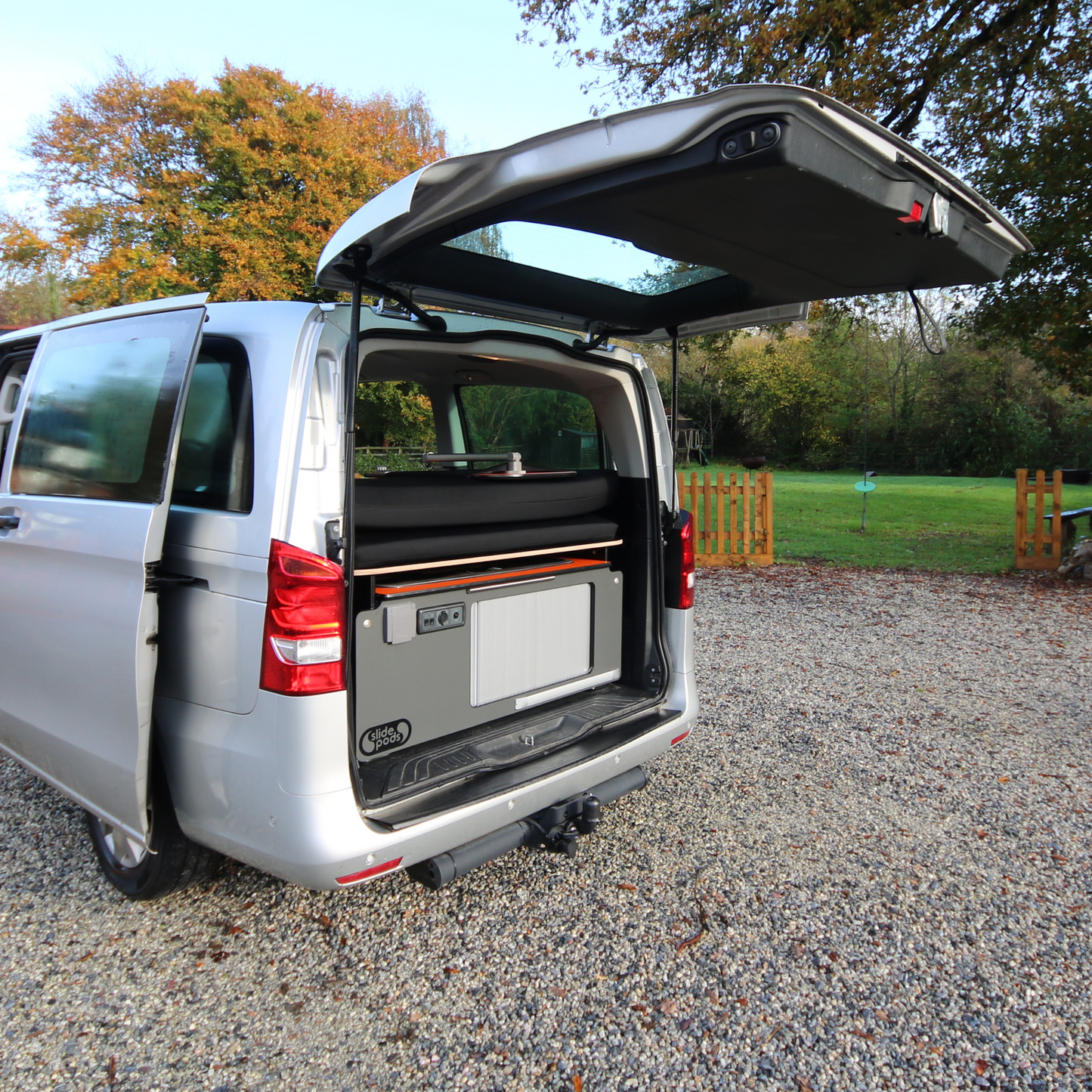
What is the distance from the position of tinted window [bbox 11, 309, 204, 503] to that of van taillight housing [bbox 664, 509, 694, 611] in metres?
1.94

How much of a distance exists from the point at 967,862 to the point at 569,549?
196cm

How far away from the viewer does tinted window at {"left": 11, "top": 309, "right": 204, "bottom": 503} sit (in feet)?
7.01

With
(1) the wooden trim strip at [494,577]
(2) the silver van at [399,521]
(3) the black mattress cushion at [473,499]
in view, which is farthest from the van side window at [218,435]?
(1) the wooden trim strip at [494,577]

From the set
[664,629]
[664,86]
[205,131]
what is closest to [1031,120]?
[664,86]

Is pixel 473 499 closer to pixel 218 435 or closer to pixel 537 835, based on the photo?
pixel 218 435

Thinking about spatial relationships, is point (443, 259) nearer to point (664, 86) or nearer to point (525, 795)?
point (525, 795)

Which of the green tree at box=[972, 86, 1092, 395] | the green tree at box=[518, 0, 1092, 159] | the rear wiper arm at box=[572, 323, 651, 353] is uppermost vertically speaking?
the green tree at box=[518, 0, 1092, 159]

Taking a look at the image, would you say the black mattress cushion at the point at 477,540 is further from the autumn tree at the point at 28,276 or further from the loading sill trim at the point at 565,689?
the autumn tree at the point at 28,276

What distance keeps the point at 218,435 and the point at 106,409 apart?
52 centimetres

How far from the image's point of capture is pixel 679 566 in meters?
3.17

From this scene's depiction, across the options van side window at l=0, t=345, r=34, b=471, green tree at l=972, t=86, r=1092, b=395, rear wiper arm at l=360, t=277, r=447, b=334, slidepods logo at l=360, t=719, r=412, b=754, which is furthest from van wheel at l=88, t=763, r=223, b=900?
green tree at l=972, t=86, r=1092, b=395

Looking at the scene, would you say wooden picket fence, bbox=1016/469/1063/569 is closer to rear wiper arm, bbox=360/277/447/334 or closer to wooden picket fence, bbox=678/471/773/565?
wooden picket fence, bbox=678/471/773/565

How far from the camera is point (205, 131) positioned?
17.9 meters

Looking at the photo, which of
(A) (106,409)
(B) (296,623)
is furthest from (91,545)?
(B) (296,623)
